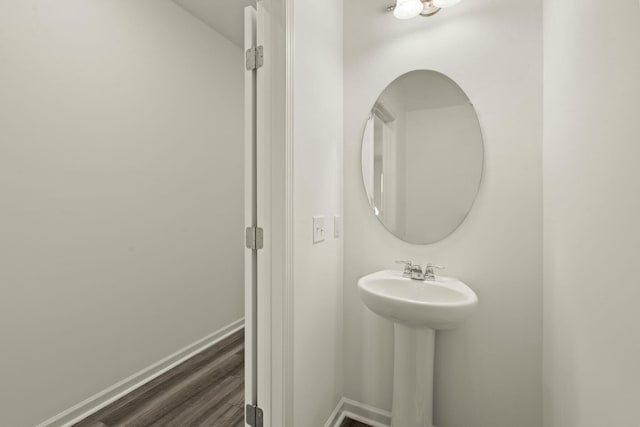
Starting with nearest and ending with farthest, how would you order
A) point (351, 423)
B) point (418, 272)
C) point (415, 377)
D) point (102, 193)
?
point (415, 377) < point (418, 272) < point (351, 423) < point (102, 193)

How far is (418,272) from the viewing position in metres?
1.46

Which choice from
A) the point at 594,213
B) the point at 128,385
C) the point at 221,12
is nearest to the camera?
the point at 594,213

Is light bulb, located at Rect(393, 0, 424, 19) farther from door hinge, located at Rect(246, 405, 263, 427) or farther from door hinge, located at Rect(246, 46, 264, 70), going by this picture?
door hinge, located at Rect(246, 405, 263, 427)

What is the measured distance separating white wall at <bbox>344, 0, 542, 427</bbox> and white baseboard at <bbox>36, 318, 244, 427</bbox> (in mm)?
1550

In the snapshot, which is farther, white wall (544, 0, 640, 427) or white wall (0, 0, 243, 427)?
white wall (0, 0, 243, 427)

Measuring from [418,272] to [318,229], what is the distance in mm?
575

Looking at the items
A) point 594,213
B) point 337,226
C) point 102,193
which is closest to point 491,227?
point 594,213

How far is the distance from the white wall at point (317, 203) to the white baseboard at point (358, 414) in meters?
0.07

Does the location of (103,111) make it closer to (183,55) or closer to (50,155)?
(50,155)

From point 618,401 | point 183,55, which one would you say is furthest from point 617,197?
point 183,55

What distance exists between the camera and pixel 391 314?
4.03 feet

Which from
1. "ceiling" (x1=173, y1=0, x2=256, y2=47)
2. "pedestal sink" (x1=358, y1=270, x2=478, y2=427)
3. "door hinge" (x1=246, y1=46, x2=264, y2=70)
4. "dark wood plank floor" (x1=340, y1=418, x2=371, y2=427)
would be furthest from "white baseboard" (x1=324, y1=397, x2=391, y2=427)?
"ceiling" (x1=173, y1=0, x2=256, y2=47)

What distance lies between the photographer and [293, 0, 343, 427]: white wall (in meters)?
1.28

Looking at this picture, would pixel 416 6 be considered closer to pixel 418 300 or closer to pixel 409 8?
pixel 409 8
